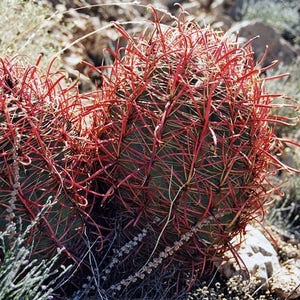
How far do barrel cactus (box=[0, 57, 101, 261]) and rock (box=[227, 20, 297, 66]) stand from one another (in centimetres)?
386

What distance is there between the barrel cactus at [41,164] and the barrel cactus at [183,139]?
13 cm

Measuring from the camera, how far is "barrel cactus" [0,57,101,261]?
223cm

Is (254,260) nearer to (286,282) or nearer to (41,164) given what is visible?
(286,282)

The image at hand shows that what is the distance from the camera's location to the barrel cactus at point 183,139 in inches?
91.1

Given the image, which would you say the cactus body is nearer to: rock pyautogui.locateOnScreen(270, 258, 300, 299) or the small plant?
the small plant

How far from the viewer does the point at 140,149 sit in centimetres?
236

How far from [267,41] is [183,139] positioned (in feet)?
13.2

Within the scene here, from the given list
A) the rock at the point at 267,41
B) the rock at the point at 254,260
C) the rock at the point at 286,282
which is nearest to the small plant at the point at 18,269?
the rock at the point at 254,260

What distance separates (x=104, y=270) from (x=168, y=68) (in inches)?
30.9

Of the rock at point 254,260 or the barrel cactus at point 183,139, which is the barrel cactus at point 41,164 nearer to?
the barrel cactus at point 183,139

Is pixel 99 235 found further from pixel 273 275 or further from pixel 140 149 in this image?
pixel 273 275

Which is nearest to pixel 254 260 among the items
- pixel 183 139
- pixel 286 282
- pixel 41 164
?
pixel 286 282

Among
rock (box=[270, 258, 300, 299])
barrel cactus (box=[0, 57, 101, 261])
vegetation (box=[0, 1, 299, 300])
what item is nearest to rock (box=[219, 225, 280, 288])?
rock (box=[270, 258, 300, 299])

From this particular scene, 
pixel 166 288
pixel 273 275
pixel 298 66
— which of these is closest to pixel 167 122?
pixel 166 288
